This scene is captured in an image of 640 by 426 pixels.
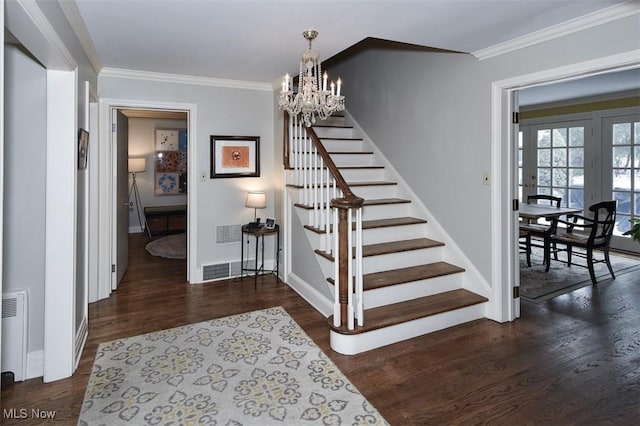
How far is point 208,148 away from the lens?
435 cm

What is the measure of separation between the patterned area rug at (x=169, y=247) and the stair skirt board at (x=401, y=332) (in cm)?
362

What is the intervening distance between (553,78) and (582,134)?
4476 mm

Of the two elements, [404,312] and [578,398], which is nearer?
[578,398]

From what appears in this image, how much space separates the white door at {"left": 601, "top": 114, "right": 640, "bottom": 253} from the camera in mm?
5676

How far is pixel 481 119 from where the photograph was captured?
3230mm

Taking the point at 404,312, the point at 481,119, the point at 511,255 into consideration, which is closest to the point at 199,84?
the point at 481,119

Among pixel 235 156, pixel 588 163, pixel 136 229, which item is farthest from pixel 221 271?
pixel 588 163

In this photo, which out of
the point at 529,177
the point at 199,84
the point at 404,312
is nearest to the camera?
the point at 404,312

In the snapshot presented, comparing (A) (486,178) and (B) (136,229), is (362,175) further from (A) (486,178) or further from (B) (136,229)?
(B) (136,229)

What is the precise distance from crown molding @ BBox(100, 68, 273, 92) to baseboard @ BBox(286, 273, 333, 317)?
2.21 metres

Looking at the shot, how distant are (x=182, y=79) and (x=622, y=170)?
6.32m

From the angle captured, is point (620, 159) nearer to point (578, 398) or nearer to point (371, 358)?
point (578, 398)

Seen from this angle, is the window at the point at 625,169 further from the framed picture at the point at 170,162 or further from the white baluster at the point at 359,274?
the framed picture at the point at 170,162

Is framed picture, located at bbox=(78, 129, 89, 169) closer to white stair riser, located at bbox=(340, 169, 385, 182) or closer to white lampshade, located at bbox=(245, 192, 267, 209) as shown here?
white lampshade, located at bbox=(245, 192, 267, 209)
